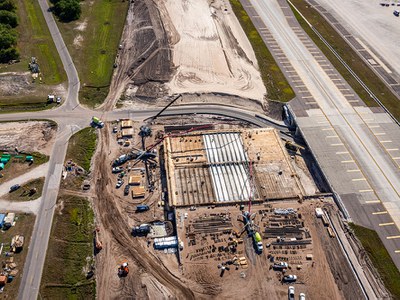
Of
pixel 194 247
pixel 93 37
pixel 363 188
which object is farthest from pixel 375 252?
pixel 93 37

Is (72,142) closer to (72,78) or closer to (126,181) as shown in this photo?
(126,181)

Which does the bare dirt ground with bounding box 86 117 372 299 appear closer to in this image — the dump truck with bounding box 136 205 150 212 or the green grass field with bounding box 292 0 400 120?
the dump truck with bounding box 136 205 150 212

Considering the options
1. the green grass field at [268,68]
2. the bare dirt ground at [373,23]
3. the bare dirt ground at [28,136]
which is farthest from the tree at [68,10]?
the bare dirt ground at [373,23]

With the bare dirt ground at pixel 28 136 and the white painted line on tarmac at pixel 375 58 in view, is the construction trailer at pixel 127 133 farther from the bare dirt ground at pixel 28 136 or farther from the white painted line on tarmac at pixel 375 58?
the white painted line on tarmac at pixel 375 58

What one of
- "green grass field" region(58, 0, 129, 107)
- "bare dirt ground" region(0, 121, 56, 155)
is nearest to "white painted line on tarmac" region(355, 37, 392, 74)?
"green grass field" region(58, 0, 129, 107)

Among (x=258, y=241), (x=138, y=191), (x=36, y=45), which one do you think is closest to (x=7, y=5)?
(x=36, y=45)

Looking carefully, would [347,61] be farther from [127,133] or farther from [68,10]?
[68,10]
